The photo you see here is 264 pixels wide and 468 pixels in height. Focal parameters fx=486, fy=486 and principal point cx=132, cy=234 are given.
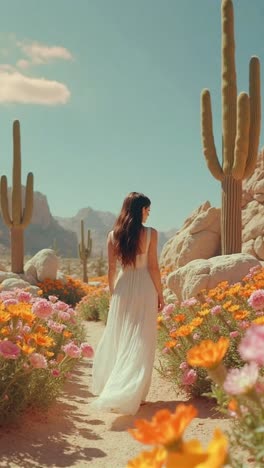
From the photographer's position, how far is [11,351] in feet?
10.8

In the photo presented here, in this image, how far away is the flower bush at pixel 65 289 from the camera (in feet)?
48.1

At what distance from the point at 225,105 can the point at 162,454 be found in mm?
9724

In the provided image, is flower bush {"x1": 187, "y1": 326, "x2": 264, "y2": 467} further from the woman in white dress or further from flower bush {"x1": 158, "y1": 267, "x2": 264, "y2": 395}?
the woman in white dress

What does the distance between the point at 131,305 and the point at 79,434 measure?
136cm

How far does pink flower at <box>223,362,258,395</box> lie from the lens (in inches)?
54.2

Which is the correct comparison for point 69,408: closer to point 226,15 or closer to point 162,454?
point 162,454

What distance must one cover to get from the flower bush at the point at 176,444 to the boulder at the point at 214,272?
6663 millimetres

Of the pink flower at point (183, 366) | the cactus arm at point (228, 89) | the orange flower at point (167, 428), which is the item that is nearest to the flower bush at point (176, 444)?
the orange flower at point (167, 428)

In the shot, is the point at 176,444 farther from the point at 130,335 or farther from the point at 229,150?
the point at 229,150

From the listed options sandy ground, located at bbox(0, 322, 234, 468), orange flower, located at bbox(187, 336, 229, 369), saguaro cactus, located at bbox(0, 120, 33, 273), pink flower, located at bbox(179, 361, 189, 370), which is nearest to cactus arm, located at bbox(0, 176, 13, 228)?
saguaro cactus, located at bbox(0, 120, 33, 273)

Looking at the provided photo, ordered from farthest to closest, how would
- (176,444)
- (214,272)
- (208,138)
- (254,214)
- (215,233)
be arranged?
1. (254,214)
2. (215,233)
3. (208,138)
4. (214,272)
5. (176,444)

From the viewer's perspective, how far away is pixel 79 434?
411 centimetres

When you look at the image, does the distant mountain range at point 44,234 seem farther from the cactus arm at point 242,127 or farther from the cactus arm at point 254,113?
the cactus arm at point 242,127

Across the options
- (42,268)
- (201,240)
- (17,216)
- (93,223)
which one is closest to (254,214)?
(201,240)
